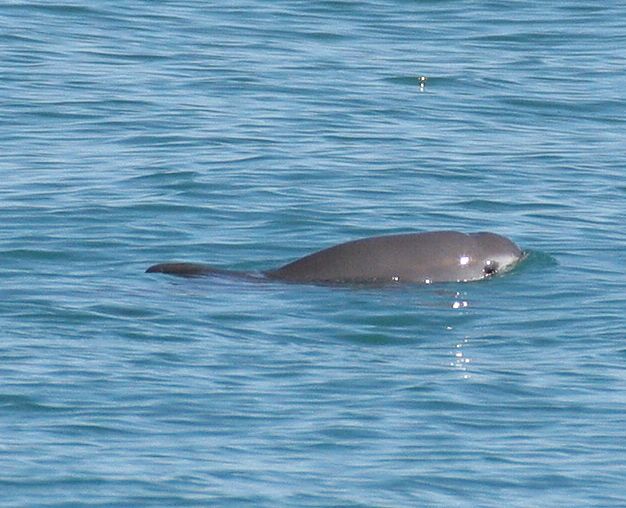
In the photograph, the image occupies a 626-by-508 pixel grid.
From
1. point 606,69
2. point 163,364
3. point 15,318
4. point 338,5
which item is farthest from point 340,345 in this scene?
point 338,5

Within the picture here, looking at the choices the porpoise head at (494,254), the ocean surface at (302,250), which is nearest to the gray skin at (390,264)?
the porpoise head at (494,254)

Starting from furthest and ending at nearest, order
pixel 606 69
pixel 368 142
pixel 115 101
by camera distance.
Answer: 1. pixel 606 69
2. pixel 115 101
3. pixel 368 142

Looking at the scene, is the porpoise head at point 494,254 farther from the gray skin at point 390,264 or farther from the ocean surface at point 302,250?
the ocean surface at point 302,250

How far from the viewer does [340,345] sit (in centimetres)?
1297

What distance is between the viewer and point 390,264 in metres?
14.8

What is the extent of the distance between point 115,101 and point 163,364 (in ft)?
34.6

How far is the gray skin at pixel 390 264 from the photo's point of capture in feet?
48.6

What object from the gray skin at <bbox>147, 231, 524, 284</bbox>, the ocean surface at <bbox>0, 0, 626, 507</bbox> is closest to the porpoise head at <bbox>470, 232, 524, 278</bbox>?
the gray skin at <bbox>147, 231, 524, 284</bbox>

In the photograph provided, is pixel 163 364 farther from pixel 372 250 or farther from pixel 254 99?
pixel 254 99

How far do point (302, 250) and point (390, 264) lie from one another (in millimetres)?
1467

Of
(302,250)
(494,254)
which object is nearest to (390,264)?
(494,254)

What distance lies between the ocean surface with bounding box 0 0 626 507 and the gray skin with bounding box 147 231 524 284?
167mm

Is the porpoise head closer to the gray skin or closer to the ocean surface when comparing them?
the gray skin

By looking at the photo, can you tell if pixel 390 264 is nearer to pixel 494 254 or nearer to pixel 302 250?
pixel 494 254
